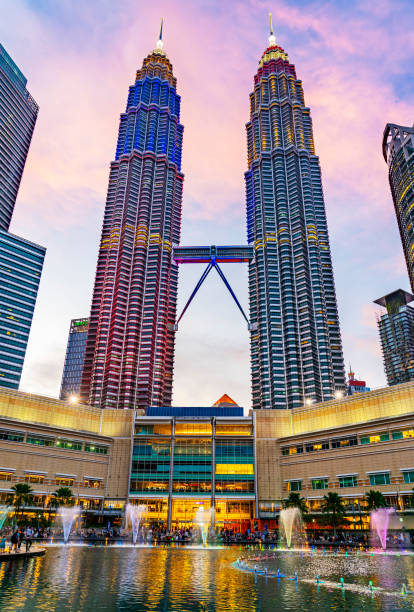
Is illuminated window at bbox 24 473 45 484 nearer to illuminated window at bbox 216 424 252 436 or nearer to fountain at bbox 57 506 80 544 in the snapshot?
fountain at bbox 57 506 80 544

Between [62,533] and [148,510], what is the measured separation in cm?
2417

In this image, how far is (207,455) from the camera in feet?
319

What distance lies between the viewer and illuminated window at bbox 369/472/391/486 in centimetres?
7438

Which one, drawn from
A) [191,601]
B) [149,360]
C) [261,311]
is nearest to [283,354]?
[261,311]

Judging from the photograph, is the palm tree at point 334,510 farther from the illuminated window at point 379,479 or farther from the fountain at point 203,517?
the fountain at point 203,517

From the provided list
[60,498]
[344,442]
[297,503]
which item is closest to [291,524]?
[297,503]

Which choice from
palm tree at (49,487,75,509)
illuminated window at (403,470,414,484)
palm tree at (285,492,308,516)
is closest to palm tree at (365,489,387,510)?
illuminated window at (403,470,414,484)

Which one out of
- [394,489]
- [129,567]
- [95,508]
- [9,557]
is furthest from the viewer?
[95,508]

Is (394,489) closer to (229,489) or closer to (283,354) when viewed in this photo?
(229,489)

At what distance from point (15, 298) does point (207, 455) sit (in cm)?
10825

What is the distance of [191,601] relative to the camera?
20.0 meters

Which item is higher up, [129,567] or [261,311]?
[261,311]

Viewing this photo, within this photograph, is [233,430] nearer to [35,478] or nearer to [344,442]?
[344,442]

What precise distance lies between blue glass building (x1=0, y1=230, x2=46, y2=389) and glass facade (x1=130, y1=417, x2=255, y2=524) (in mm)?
79533
